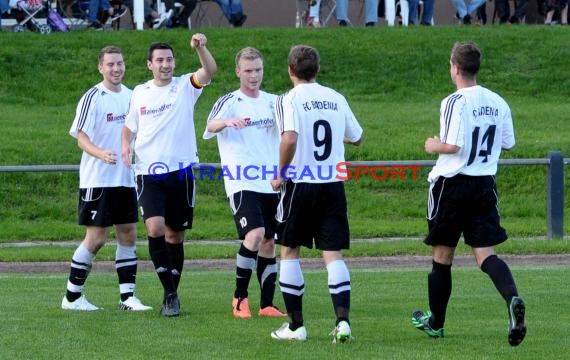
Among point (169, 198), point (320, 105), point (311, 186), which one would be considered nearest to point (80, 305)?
point (169, 198)

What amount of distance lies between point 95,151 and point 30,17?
55.7 feet

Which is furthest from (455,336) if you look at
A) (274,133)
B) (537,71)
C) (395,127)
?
(537,71)

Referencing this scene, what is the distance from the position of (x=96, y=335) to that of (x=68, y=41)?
17667mm

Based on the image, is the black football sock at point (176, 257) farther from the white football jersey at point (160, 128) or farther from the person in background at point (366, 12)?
the person in background at point (366, 12)

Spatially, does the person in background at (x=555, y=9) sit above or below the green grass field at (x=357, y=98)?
above

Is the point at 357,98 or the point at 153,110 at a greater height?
the point at 153,110

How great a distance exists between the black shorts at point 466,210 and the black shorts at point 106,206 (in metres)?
2.99

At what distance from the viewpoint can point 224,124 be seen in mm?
9672

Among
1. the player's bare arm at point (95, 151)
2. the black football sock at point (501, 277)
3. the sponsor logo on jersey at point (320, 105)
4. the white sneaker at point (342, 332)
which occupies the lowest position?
the white sneaker at point (342, 332)

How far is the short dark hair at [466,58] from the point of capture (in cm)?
857

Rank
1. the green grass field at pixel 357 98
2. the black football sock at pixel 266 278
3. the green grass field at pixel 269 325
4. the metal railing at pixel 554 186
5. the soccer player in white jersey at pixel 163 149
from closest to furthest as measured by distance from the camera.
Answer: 1. the green grass field at pixel 269 325
2. the soccer player in white jersey at pixel 163 149
3. the black football sock at pixel 266 278
4. the metal railing at pixel 554 186
5. the green grass field at pixel 357 98

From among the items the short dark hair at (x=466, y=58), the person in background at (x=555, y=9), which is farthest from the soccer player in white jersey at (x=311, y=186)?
the person in background at (x=555, y=9)

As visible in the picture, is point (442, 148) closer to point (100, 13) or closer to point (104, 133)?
point (104, 133)

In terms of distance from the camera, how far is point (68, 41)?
85.4 feet
